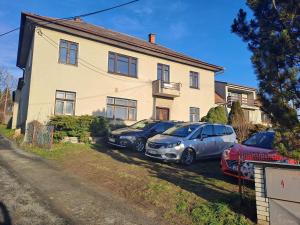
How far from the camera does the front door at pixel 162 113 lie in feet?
69.5

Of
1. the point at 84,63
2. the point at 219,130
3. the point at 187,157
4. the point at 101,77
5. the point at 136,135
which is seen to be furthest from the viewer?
the point at 101,77

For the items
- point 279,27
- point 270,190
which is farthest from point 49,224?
point 279,27

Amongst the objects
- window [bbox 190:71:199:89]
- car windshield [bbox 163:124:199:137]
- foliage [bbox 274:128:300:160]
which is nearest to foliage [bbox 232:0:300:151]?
foliage [bbox 274:128:300:160]

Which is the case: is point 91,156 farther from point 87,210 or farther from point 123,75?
point 123,75

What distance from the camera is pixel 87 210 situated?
514cm

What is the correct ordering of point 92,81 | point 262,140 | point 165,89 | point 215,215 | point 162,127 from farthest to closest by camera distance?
point 165,89 < point 92,81 < point 162,127 < point 262,140 < point 215,215

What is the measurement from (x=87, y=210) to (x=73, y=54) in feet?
45.9

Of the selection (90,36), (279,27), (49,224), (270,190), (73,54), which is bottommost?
(49,224)

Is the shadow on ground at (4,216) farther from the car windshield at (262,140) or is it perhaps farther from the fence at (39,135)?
the fence at (39,135)

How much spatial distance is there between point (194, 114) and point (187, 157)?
45.4 feet

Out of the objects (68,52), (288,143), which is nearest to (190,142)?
(288,143)

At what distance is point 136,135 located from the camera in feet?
43.3

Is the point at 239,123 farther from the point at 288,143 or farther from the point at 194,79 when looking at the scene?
the point at 288,143

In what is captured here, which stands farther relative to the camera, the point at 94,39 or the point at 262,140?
the point at 94,39
